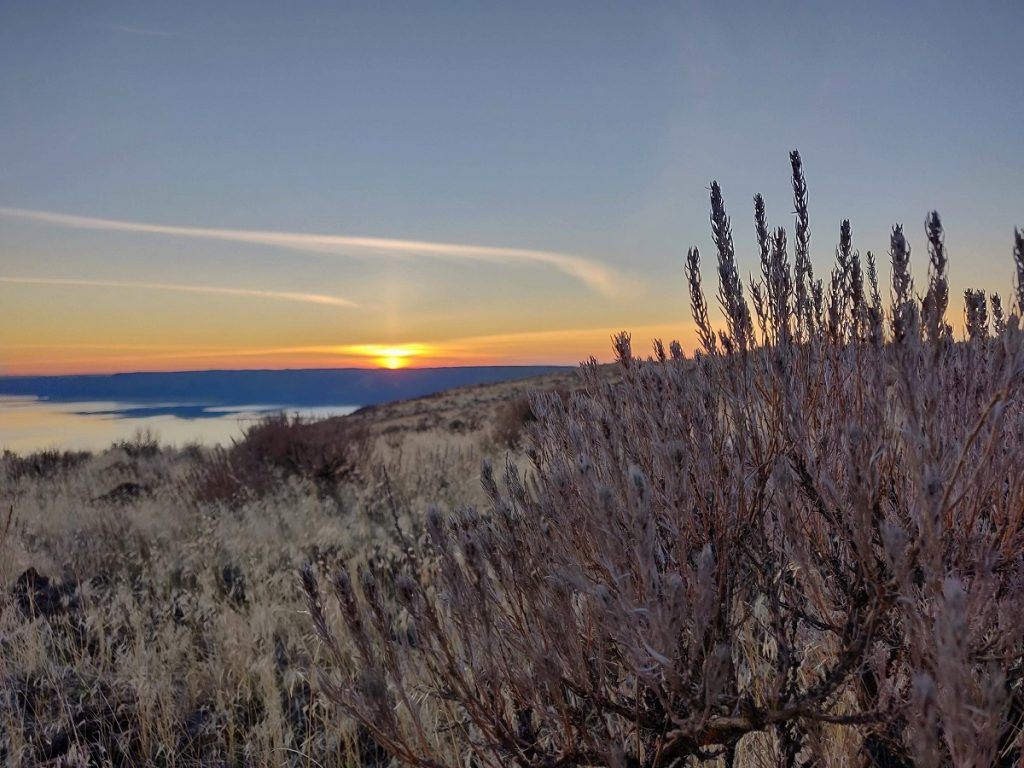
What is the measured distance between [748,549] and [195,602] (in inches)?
161

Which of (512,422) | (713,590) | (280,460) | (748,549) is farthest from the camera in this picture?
(512,422)

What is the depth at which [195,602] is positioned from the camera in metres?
5.10

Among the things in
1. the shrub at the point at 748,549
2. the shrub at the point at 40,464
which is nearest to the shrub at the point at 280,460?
the shrub at the point at 40,464

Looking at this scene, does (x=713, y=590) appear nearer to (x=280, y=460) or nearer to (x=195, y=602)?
(x=195, y=602)

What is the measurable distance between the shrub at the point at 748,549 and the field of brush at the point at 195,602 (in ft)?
1.58

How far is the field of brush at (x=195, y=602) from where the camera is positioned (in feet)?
11.9

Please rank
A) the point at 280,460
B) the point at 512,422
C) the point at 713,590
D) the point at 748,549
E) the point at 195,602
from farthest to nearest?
the point at 512,422, the point at 280,460, the point at 195,602, the point at 748,549, the point at 713,590

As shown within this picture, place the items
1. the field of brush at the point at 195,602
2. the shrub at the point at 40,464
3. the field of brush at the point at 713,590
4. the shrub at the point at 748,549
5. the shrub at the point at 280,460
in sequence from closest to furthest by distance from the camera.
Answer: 1. the field of brush at the point at 713,590
2. the shrub at the point at 748,549
3. the field of brush at the point at 195,602
4. the shrub at the point at 280,460
5. the shrub at the point at 40,464

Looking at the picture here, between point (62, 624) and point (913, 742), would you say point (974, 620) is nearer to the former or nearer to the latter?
point (913, 742)

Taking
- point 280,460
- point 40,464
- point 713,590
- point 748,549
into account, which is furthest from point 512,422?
point 713,590

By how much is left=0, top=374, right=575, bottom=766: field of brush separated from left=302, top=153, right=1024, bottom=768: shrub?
0.48 meters

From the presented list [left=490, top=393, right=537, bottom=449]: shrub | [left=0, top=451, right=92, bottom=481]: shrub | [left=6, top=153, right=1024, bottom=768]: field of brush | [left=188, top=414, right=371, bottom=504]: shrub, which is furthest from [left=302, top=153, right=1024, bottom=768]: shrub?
[left=0, top=451, right=92, bottom=481]: shrub

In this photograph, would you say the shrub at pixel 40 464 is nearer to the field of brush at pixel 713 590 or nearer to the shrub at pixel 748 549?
the field of brush at pixel 713 590

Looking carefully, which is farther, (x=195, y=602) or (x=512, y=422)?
(x=512, y=422)
